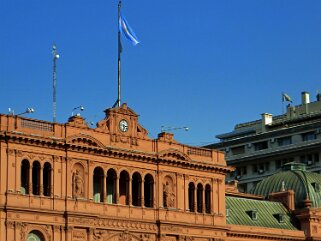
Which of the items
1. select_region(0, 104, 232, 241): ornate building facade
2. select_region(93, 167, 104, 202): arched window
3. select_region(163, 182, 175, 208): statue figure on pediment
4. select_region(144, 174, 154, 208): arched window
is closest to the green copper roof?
select_region(0, 104, 232, 241): ornate building facade

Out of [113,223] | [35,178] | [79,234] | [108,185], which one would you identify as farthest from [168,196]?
[35,178]

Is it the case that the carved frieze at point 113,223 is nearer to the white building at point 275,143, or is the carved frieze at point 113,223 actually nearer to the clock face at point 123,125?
the clock face at point 123,125

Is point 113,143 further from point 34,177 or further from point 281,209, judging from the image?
point 281,209

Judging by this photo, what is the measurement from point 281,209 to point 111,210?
117 ft

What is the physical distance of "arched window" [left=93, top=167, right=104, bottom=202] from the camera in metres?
94.6

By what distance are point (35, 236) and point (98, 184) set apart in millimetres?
9829

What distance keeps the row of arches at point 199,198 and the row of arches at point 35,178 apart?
1941cm

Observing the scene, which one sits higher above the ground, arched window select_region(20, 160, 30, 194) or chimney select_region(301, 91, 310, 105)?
chimney select_region(301, 91, 310, 105)

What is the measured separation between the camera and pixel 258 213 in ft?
391

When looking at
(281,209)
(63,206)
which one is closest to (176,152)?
(63,206)

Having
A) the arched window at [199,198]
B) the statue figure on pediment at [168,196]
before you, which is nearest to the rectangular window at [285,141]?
the arched window at [199,198]

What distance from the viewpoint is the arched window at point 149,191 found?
99.4 m

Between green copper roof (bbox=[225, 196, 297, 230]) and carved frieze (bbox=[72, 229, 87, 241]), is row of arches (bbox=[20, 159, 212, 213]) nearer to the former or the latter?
carved frieze (bbox=[72, 229, 87, 241])

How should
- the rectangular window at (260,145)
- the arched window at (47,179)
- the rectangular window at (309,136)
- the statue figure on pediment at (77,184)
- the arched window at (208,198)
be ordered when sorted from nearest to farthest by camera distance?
the arched window at (47,179), the statue figure on pediment at (77,184), the arched window at (208,198), the rectangular window at (309,136), the rectangular window at (260,145)
